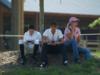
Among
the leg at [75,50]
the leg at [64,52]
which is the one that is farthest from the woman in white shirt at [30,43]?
the leg at [75,50]

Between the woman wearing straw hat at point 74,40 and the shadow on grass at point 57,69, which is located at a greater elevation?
the woman wearing straw hat at point 74,40

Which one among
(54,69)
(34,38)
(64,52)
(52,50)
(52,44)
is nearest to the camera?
(54,69)

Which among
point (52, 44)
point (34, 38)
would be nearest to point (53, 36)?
point (52, 44)

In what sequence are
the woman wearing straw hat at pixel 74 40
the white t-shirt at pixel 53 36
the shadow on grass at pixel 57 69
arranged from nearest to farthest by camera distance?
the shadow on grass at pixel 57 69
the woman wearing straw hat at pixel 74 40
the white t-shirt at pixel 53 36

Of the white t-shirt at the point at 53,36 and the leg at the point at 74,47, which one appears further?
the white t-shirt at the point at 53,36

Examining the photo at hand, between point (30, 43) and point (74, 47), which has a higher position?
point (30, 43)

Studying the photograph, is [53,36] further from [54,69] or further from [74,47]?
[54,69]

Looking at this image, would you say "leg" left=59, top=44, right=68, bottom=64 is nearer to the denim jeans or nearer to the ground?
the denim jeans

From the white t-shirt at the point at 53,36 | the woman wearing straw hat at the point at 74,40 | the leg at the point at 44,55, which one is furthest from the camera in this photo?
the white t-shirt at the point at 53,36

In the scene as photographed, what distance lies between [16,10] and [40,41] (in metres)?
10.2

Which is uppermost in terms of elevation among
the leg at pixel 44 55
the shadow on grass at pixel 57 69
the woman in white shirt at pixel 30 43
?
the woman in white shirt at pixel 30 43

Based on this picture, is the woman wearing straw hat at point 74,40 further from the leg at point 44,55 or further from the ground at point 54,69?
the leg at point 44,55

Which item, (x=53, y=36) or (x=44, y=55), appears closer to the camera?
(x=44, y=55)

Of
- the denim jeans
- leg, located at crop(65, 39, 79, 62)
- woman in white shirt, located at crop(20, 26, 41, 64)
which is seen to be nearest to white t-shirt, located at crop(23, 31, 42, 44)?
woman in white shirt, located at crop(20, 26, 41, 64)
